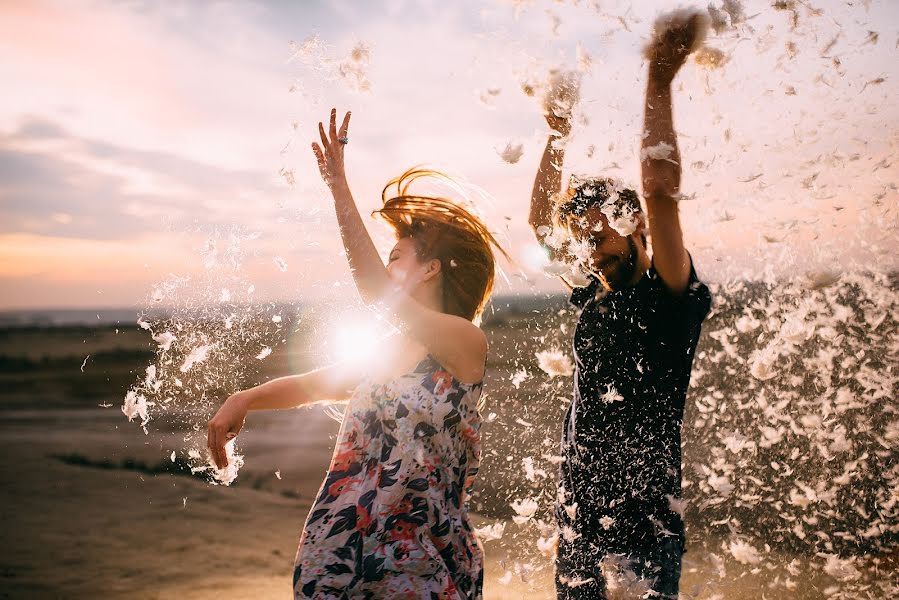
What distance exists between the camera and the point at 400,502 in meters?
1.72

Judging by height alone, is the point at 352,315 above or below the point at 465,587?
above

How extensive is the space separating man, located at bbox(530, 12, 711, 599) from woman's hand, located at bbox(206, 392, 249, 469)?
3.28 feet

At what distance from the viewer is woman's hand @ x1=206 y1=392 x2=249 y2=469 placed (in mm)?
1901

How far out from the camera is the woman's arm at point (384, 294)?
5.58 ft

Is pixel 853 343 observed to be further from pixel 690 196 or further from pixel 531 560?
pixel 690 196

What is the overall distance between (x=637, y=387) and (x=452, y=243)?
0.68 m

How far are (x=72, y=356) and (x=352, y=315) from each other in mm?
24942

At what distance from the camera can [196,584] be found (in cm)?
424

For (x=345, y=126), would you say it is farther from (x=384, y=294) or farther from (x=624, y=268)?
(x=624, y=268)

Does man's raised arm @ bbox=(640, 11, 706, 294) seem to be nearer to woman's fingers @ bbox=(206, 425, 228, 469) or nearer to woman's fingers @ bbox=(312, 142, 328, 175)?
woman's fingers @ bbox=(312, 142, 328, 175)

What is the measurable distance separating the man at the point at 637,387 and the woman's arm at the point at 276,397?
0.74m

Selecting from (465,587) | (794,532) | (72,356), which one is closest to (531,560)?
(794,532)

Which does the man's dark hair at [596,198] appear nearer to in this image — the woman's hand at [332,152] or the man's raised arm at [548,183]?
the man's raised arm at [548,183]

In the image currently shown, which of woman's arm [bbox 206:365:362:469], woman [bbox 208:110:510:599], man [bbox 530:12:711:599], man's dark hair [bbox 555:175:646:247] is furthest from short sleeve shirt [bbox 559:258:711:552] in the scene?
woman's arm [bbox 206:365:362:469]
